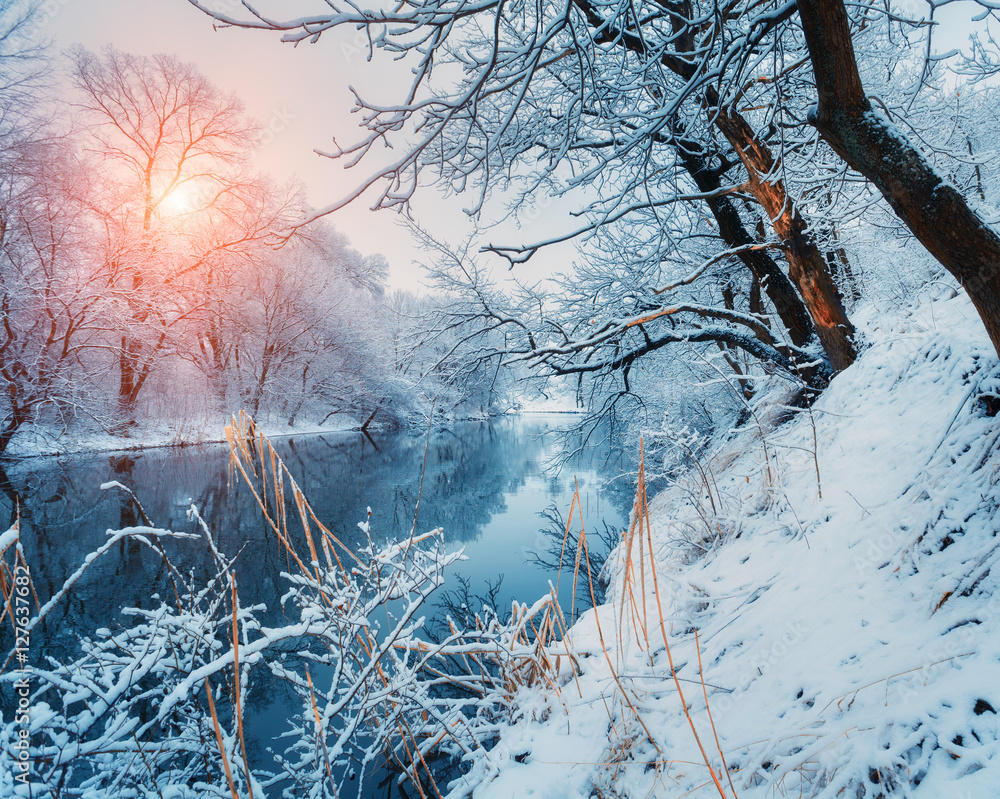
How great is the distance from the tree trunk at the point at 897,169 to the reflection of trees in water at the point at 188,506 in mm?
2390

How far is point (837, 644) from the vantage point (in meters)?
1.13

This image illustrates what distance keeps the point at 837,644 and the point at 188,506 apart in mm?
7259

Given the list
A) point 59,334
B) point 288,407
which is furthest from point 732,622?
point 288,407

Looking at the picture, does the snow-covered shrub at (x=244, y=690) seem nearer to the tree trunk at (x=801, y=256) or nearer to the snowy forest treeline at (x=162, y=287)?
the snowy forest treeline at (x=162, y=287)

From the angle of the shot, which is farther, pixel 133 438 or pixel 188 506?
pixel 133 438

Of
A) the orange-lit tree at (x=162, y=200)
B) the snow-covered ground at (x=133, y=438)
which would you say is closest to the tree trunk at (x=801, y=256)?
the orange-lit tree at (x=162, y=200)

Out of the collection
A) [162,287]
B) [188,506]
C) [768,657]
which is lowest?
[768,657]

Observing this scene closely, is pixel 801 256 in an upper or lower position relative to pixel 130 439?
lower

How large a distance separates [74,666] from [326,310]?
58.1 feet

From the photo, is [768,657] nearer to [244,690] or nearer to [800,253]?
[244,690]

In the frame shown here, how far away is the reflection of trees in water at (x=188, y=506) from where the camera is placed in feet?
12.1

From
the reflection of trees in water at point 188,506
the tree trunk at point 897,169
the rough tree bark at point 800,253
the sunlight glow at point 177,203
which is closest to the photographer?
the tree trunk at point 897,169

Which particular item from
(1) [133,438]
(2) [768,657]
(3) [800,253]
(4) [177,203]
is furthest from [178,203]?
(2) [768,657]

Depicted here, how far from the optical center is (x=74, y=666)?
1316 millimetres
